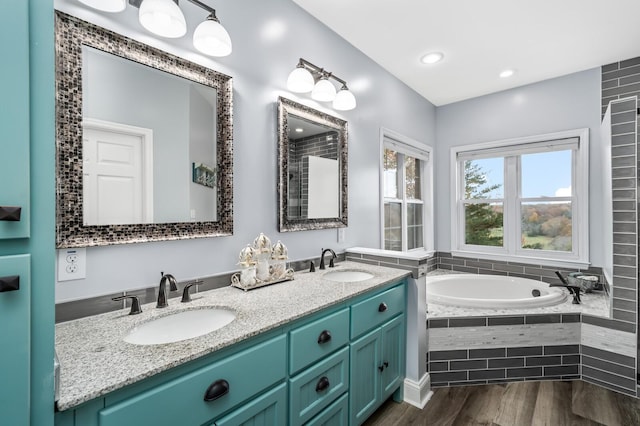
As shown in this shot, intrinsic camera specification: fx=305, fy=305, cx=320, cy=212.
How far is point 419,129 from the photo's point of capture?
3.52m

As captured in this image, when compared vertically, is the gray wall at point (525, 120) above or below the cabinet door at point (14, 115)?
above

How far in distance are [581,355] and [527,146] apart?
206cm

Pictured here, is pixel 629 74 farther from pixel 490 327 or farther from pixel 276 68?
pixel 276 68

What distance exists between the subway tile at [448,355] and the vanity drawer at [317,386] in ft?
3.33

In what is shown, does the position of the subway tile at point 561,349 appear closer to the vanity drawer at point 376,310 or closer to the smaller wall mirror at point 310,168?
the vanity drawer at point 376,310

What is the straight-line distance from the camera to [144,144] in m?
1.34

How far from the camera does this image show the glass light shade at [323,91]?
204cm

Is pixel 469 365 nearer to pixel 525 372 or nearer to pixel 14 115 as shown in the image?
pixel 525 372

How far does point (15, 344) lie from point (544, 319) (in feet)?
9.65

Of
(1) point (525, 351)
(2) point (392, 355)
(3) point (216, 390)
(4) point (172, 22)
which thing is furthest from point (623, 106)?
(3) point (216, 390)

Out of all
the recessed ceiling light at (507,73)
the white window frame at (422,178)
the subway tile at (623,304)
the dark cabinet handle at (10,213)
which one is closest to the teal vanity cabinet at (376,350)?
the white window frame at (422,178)

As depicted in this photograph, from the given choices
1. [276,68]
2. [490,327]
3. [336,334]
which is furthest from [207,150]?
[490,327]


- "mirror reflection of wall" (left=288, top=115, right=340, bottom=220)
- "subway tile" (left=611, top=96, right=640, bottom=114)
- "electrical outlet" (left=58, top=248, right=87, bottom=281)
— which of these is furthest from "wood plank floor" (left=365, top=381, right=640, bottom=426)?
"subway tile" (left=611, top=96, right=640, bottom=114)

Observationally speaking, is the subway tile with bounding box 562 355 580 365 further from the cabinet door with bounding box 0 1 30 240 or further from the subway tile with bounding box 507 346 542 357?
the cabinet door with bounding box 0 1 30 240
